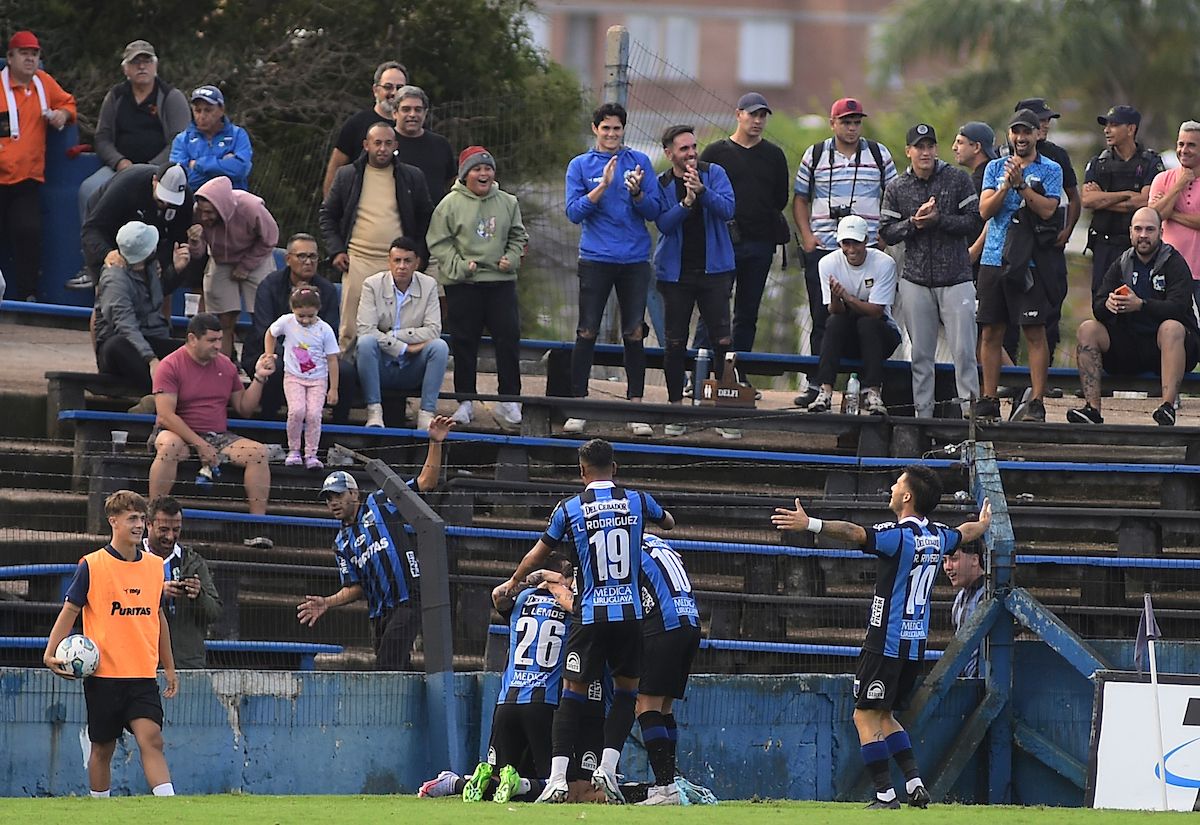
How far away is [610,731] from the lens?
1093cm

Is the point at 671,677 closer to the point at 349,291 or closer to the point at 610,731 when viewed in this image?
the point at 610,731

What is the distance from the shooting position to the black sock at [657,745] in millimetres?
10805

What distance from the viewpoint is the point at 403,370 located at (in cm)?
1484

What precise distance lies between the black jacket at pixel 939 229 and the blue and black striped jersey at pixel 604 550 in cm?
481

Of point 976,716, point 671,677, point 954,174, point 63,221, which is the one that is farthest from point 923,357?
point 63,221

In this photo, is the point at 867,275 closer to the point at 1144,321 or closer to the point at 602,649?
the point at 1144,321

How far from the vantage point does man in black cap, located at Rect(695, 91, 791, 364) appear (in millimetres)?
15930

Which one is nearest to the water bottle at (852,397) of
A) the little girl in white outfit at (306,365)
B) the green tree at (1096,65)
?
the little girl in white outfit at (306,365)


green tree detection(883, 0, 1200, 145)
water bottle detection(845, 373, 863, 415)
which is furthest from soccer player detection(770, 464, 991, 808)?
green tree detection(883, 0, 1200, 145)

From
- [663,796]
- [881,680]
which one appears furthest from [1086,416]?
[663,796]

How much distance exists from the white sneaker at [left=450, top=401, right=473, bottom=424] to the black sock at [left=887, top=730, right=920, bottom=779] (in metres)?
4.81

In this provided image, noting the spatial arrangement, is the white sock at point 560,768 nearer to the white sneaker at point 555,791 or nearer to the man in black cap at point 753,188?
the white sneaker at point 555,791

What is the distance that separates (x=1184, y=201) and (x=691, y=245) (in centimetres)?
372

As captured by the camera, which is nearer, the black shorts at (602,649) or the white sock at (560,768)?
the white sock at (560,768)
